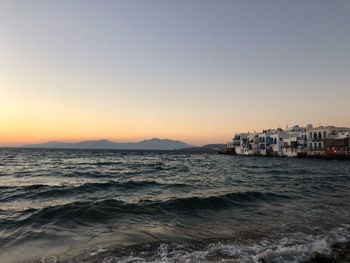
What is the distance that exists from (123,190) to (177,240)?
1109 centimetres

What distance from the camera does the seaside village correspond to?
76562mm

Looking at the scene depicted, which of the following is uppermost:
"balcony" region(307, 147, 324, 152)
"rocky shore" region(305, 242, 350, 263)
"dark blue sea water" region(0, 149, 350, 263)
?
"balcony" region(307, 147, 324, 152)

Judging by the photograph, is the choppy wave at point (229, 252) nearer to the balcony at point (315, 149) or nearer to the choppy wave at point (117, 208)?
the choppy wave at point (117, 208)

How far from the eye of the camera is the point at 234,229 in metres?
10.7

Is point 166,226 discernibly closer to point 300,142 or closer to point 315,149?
point 315,149

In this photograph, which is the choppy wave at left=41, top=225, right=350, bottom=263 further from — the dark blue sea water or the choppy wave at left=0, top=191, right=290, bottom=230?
the choppy wave at left=0, top=191, right=290, bottom=230

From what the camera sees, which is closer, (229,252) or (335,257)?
(335,257)

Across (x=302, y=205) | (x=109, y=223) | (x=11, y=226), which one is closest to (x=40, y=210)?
(x=11, y=226)

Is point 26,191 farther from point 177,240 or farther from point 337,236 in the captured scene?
point 337,236

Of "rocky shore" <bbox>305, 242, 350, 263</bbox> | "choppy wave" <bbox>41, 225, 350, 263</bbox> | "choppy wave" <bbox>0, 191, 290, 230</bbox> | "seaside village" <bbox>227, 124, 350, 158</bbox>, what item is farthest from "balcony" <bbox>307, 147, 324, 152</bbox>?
"rocky shore" <bbox>305, 242, 350, 263</bbox>

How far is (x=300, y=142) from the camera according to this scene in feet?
287

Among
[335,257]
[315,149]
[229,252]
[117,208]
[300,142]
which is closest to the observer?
[335,257]

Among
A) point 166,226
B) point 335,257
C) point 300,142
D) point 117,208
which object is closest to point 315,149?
point 300,142

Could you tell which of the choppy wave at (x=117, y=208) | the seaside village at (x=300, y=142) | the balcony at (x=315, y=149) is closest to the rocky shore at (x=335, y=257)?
the choppy wave at (x=117, y=208)
